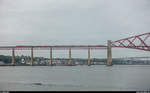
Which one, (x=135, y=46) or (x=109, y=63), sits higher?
(x=135, y=46)

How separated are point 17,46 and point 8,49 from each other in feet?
18.8

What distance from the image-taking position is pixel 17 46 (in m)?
99.5

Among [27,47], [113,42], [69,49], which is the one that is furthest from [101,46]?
[27,47]

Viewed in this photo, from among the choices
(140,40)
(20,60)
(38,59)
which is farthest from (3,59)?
(140,40)

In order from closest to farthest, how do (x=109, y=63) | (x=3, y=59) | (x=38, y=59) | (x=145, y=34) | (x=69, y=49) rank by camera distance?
(x=145, y=34)
(x=109, y=63)
(x=69, y=49)
(x=3, y=59)
(x=38, y=59)

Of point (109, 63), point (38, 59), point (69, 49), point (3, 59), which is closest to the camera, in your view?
point (109, 63)

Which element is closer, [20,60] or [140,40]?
[140,40]

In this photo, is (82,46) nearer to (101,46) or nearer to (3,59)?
(101,46)

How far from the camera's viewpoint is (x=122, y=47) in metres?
92.5

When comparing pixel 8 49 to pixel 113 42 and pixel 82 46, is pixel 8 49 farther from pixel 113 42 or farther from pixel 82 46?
pixel 113 42

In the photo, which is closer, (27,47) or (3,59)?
(27,47)

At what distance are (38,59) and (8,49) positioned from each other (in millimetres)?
Result: 40293

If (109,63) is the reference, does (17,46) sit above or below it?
above

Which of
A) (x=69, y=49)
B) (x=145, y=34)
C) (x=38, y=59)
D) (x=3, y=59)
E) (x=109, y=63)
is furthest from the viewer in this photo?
(x=38, y=59)
